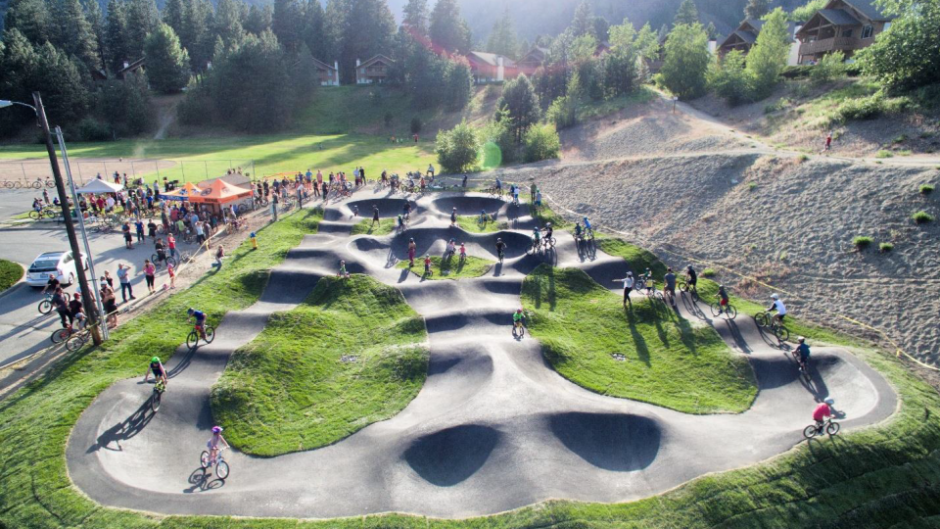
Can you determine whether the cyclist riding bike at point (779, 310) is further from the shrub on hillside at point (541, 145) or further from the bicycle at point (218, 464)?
the shrub on hillside at point (541, 145)

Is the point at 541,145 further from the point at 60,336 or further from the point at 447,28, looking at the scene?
the point at 447,28

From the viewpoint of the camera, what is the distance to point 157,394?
20.6m

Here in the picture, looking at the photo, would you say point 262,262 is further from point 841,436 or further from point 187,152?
point 187,152

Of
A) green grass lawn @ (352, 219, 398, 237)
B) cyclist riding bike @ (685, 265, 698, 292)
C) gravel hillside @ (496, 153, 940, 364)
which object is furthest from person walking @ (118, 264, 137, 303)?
gravel hillside @ (496, 153, 940, 364)

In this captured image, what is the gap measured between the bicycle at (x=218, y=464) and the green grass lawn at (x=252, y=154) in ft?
140

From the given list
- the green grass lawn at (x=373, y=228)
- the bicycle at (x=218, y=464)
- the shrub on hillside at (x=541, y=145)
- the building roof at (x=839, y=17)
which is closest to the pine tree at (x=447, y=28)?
the shrub on hillside at (x=541, y=145)

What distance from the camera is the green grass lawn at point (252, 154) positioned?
200ft

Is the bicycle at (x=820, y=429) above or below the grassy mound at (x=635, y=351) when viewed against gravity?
above

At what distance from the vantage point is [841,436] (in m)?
18.5

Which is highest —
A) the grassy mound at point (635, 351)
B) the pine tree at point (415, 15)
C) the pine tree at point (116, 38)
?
the pine tree at point (415, 15)

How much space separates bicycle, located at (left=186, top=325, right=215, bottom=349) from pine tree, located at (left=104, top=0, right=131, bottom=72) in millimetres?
118017

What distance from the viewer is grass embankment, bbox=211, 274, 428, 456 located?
2025 cm

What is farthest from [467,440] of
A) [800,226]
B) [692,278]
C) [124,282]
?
[800,226]

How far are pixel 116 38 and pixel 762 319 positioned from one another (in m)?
135
